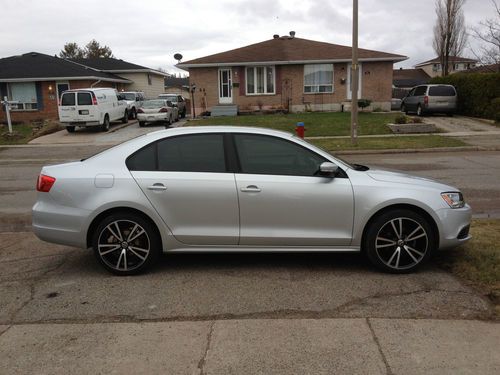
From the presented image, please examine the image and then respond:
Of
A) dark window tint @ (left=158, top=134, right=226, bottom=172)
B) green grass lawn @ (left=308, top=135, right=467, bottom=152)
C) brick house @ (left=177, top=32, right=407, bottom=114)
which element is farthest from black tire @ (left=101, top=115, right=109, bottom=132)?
dark window tint @ (left=158, top=134, right=226, bottom=172)

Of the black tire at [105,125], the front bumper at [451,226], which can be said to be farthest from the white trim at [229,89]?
the front bumper at [451,226]

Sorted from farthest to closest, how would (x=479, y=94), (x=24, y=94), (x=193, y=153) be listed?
(x=24, y=94) → (x=479, y=94) → (x=193, y=153)

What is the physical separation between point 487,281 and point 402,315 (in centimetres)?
113

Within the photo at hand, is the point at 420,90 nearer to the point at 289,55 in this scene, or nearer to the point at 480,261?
the point at 289,55

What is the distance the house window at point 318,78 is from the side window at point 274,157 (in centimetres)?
2568

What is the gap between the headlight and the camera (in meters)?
4.87

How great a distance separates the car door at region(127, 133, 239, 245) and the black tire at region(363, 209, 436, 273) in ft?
4.51

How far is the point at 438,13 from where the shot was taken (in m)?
42.0

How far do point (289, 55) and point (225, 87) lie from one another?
14.4ft

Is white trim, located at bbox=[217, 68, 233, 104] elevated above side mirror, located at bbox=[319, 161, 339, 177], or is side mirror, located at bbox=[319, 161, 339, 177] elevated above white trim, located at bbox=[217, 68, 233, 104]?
white trim, located at bbox=[217, 68, 233, 104]

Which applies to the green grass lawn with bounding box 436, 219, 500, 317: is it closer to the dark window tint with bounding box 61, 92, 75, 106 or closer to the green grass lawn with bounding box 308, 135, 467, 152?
the green grass lawn with bounding box 308, 135, 467, 152

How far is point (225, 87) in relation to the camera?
30344mm

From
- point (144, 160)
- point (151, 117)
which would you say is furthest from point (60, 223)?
point (151, 117)

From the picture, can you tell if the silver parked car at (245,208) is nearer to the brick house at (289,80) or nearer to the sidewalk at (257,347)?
the sidewalk at (257,347)
